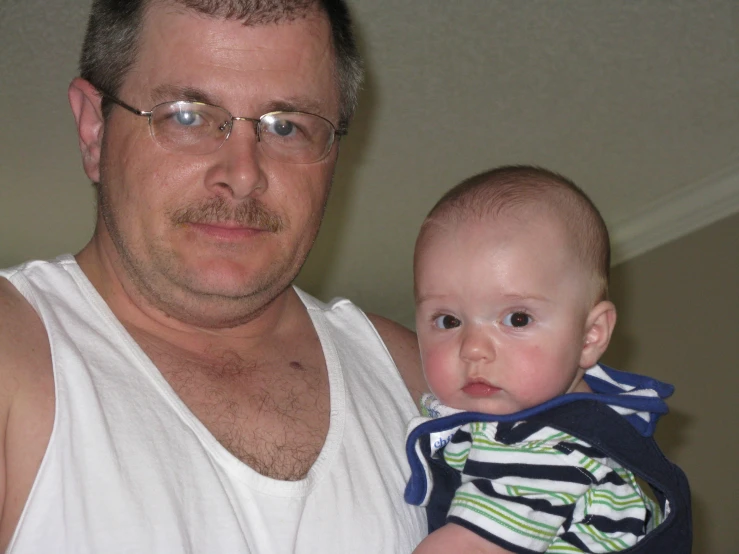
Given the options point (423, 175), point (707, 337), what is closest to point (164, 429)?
point (423, 175)

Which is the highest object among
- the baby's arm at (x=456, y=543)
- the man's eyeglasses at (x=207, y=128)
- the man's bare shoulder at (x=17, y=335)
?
the man's eyeglasses at (x=207, y=128)

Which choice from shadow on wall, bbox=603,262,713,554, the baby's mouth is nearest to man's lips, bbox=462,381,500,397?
the baby's mouth

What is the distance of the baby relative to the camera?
132 cm

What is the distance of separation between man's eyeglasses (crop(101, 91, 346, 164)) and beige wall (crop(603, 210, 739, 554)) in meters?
2.60

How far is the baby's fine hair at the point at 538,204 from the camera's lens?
1472mm

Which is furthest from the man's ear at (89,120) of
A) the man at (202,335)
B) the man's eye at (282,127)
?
the man's eye at (282,127)

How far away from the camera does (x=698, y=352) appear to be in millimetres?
3770

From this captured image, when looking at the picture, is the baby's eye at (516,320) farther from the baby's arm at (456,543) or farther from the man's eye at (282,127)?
the man's eye at (282,127)

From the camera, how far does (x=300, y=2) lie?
1.75 m

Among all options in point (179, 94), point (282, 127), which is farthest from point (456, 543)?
point (179, 94)

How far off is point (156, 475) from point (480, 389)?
507 mm

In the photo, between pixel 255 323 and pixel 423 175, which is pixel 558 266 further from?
pixel 423 175

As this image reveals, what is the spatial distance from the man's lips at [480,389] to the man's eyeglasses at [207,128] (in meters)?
0.55

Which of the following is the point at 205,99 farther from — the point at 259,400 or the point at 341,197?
the point at 341,197
